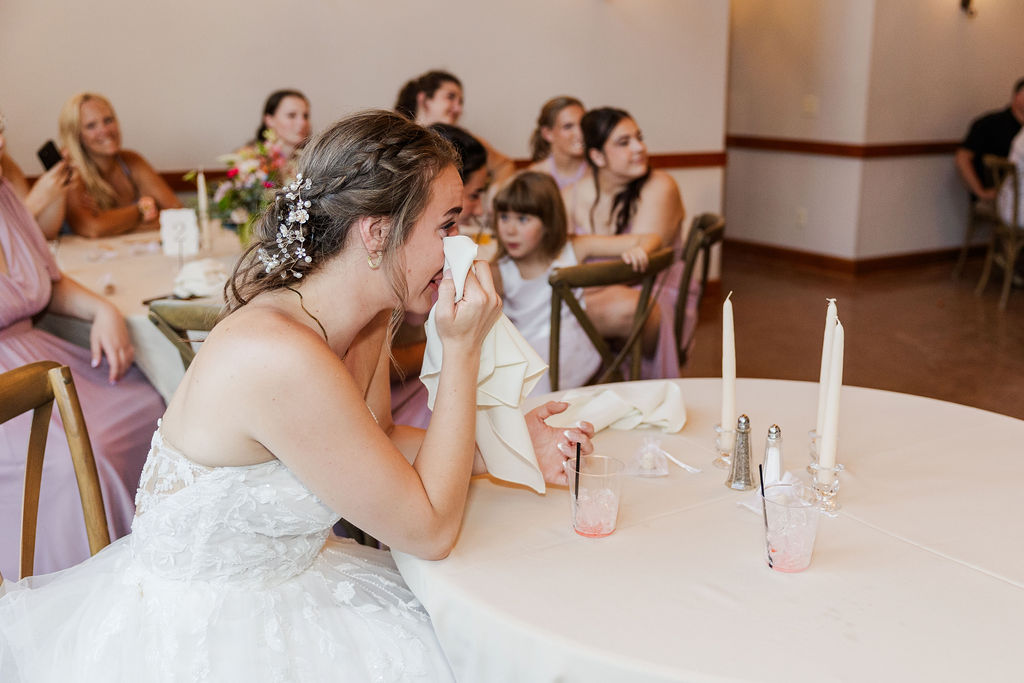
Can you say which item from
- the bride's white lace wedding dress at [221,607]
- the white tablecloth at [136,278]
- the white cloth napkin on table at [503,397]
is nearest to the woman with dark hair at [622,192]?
the white tablecloth at [136,278]

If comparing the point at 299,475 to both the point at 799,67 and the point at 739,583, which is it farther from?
the point at 799,67

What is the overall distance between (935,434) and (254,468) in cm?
117

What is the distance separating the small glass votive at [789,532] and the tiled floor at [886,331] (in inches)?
132

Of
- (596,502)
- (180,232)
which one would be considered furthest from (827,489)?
(180,232)

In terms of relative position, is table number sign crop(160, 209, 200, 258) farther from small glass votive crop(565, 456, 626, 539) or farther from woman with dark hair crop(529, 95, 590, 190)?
small glass votive crop(565, 456, 626, 539)

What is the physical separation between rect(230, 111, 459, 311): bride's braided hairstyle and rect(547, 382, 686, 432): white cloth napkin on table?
0.46m

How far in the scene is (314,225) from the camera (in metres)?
1.46

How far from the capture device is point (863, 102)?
6824mm

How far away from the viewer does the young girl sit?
3.18m

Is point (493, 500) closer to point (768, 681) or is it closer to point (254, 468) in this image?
point (254, 468)

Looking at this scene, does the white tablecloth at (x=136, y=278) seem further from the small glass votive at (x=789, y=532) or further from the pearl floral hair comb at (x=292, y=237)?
the small glass votive at (x=789, y=532)

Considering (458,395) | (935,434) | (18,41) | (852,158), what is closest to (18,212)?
(458,395)

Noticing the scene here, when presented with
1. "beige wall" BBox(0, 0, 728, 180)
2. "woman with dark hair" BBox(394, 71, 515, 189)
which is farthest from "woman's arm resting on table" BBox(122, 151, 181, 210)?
"woman with dark hair" BBox(394, 71, 515, 189)

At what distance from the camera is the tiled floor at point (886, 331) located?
15.3 feet
